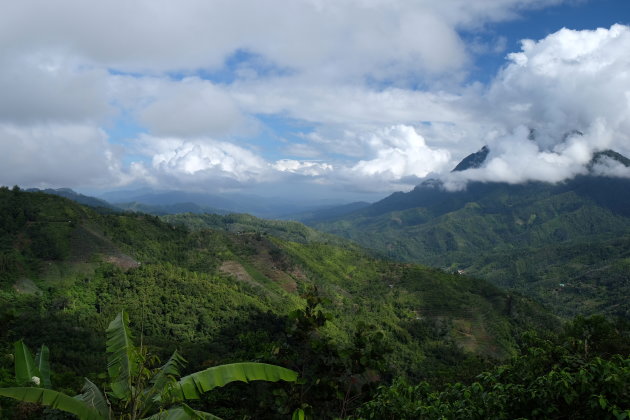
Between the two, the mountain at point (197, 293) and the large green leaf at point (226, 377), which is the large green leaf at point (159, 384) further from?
the mountain at point (197, 293)

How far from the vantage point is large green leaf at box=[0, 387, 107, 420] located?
753 centimetres

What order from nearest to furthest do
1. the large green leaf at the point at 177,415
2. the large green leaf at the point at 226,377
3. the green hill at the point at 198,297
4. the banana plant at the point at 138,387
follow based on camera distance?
the banana plant at the point at 138,387
the large green leaf at the point at 177,415
the large green leaf at the point at 226,377
the green hill at the point at 198,297

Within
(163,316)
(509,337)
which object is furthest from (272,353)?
(509,337)

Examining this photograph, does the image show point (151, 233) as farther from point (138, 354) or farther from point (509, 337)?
point (138, 354)

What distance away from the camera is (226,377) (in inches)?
363

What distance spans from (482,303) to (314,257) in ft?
271

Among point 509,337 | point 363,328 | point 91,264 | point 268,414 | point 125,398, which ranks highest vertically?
point 363,328

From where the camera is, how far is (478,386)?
8.07 metres

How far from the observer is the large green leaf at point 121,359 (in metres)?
8.91

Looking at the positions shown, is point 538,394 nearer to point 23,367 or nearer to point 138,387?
point 138,387

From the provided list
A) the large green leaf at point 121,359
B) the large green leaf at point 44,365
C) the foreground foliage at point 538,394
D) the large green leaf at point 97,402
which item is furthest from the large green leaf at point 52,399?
the foreground foliage at point 538,394

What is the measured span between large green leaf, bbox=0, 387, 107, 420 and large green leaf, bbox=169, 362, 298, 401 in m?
1.93

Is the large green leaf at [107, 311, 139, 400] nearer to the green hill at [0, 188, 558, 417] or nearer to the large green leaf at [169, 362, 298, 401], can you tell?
the large green leaf at [169, 362, 298, 401]

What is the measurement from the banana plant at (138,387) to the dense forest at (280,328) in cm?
20
